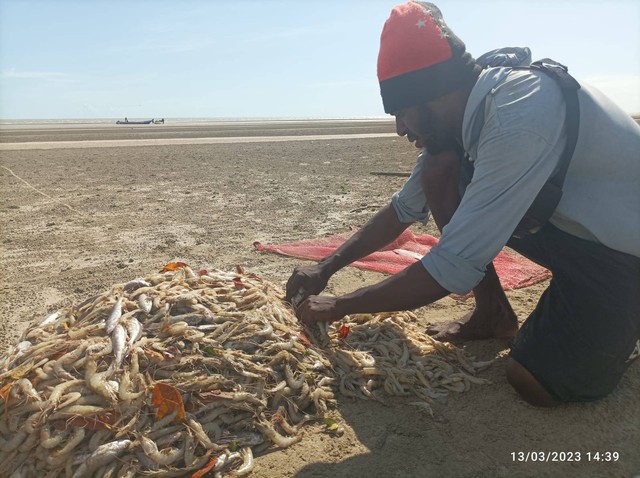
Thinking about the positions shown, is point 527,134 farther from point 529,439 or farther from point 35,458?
point 35,458

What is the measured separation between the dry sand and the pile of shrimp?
0.57 ft

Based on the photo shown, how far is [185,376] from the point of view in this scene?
2619mm

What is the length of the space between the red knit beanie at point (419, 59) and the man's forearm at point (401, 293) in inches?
32.4

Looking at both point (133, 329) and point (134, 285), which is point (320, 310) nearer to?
point (133, 329)

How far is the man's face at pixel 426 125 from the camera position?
2.73m

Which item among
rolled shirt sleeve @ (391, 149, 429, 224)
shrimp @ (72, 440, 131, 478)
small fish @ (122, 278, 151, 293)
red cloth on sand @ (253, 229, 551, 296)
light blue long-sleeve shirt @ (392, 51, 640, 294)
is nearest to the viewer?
shrimp @ (72, 440, 131, 478)

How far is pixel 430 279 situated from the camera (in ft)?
8.32

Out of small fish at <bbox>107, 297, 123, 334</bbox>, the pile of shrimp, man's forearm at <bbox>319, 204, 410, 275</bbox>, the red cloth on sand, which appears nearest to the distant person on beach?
the pile of shrimp

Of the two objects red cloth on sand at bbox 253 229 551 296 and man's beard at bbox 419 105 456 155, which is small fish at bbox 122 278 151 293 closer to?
man's beard at bbox 419 105 456 155

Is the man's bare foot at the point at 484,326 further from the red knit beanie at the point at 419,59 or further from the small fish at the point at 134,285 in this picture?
the small fish at the point at 134,285

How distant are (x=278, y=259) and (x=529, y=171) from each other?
343cm

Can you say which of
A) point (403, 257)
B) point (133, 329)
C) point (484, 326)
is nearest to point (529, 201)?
point (484, 326)

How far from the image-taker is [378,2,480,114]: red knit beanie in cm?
262

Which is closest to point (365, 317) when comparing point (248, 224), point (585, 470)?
point (585, 470)
